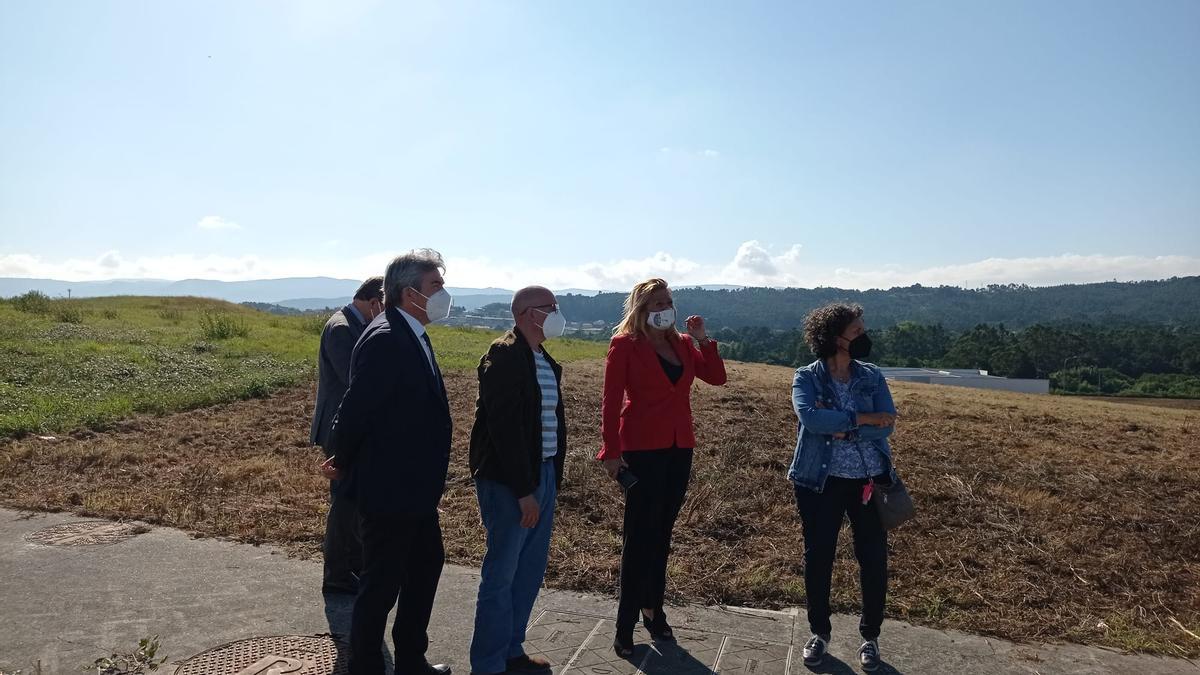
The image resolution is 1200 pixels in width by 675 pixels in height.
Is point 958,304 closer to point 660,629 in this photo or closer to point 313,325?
point 313,325

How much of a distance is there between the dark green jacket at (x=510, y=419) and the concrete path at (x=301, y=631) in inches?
39.9

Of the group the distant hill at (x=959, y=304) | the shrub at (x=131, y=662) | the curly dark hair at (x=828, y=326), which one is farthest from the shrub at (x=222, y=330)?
the distant hill at (x=959, y=304)

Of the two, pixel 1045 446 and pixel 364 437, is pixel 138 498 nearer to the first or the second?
pixel 364 437

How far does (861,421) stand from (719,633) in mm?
1361

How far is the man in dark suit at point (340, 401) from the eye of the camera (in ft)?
15.4

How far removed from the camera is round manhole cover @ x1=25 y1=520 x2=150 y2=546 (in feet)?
18.0

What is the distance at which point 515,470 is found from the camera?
11.4 ft

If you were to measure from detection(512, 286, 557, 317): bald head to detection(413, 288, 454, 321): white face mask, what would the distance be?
1.02 ft

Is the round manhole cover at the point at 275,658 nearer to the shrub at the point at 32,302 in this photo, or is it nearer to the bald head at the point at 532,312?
the bald head at the point at 532,312

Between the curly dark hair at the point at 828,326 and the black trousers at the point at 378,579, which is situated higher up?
the curly dark hair at the point at 828,326

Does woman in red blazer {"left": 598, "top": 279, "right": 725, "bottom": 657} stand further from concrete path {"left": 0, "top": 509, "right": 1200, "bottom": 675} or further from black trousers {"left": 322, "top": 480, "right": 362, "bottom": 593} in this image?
black trousers {"left": 322, "top": 480, "right": 362, "bottom": 593}

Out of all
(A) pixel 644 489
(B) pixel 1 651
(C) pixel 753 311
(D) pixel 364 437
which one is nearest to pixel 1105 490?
(A) pixel 644 489

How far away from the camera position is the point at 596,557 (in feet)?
17.6

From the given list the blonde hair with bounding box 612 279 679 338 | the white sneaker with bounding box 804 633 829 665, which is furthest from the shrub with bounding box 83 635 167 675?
the white sneaker with bounding box 804 633 829 665
